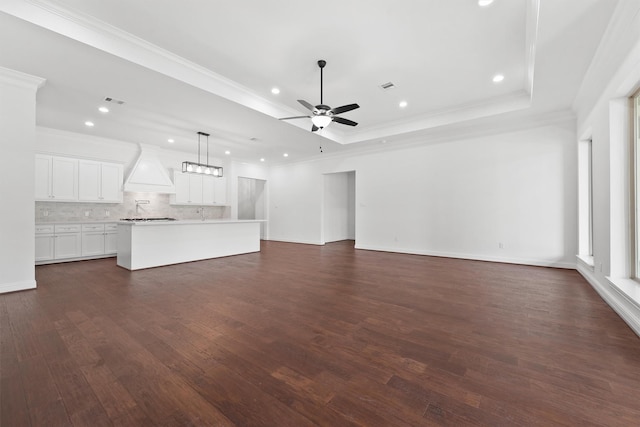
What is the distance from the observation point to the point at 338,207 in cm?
970

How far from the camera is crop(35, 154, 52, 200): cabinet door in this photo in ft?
18.1

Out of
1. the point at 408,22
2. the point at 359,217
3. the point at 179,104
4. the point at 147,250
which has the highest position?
the point at 408,22

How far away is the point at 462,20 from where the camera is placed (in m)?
2.87

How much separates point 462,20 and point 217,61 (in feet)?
10.1

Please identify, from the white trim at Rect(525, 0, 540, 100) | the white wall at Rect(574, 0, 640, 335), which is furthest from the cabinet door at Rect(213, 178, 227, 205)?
the white wall at Rect(574, 0, 640, 335)

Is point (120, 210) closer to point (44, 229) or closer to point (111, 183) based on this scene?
point (111, 183)

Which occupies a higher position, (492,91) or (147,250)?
(492,91)

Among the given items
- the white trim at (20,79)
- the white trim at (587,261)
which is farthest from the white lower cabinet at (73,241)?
the white trim at (587,261)

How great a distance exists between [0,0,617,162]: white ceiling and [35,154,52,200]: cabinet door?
75 cm

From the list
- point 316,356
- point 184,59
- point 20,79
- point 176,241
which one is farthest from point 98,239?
point 316,356

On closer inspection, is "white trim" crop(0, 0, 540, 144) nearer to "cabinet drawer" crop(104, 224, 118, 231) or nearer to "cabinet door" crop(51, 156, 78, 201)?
"cabinet door" crop(51, 156, 78, 201)

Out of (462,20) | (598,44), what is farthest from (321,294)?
(598,44)

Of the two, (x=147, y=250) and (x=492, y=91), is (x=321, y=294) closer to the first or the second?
(x=147, y=250)

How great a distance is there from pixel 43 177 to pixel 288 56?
6014mm
